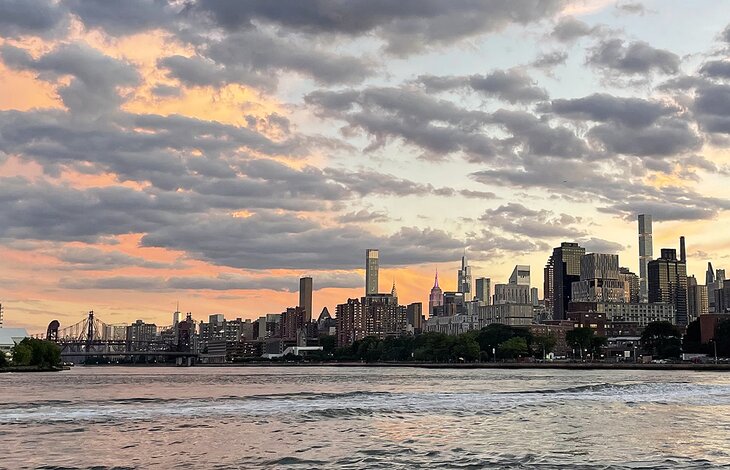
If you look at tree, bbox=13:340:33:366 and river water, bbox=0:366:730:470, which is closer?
river water, bbox=0:366:730:470

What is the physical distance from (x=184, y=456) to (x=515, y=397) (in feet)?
151

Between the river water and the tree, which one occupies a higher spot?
the tree

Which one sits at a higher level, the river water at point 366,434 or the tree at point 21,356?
the tree at point 21,356

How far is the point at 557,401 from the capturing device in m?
71.8

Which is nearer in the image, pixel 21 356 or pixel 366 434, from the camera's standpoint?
pixel 366 434

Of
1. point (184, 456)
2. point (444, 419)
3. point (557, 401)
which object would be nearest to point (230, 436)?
point (184, 456)

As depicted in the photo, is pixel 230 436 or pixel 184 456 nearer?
pixel 184 456

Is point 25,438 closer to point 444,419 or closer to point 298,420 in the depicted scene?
point 298,420

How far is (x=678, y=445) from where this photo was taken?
132ft

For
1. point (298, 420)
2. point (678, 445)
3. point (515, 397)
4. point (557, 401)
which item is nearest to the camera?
point (678, 445)

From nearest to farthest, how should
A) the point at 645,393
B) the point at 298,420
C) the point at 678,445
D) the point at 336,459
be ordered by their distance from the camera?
the point at 336,459
the point at 678,445
the point at 298,420
the point at 645,393

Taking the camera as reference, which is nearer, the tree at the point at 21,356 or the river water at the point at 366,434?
the river water at the point at 366,434

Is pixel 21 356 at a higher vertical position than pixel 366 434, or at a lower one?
higher

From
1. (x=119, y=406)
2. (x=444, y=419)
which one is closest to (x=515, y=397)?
(x=444, y=419)
